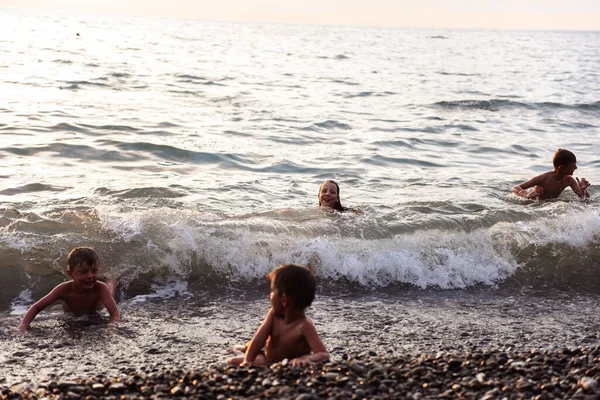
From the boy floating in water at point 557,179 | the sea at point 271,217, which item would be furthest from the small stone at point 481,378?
the boy floating in water at point 557,179

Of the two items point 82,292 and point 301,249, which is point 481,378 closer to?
point 82,292

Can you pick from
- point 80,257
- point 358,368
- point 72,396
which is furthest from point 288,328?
point 80,257

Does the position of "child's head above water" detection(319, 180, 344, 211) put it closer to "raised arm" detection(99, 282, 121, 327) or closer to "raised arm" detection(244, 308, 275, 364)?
"raised arm" detection(99, 282, 121, 327)

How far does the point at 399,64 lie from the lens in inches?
1401

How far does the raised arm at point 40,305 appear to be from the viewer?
653 cm

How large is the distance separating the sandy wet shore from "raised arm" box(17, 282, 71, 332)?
0.10m

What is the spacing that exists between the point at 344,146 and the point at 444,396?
11.4 m

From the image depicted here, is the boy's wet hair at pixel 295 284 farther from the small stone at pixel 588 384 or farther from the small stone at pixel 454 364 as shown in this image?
the small stone at pixel 588 384

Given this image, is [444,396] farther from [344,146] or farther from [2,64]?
[2,64]

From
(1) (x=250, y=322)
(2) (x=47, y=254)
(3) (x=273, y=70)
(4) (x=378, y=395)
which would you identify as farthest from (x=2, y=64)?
(4) (x=378, y=395)

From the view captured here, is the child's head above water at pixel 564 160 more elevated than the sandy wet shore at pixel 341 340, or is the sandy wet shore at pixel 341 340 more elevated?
the child's head above water at pixel 564 160

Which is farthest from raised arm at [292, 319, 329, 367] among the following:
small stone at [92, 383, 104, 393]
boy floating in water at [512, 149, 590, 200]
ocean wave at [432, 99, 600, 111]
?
ocean wave at [432, 99, 600, 111]

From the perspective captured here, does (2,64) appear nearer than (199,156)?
No

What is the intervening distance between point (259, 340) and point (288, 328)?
22cm
